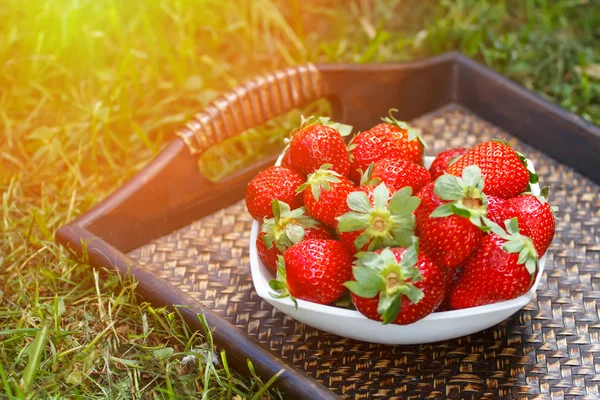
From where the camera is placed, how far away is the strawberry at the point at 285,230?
31.9 inches

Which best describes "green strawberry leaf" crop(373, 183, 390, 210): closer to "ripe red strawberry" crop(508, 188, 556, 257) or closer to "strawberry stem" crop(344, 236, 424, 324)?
"strawberry stem" crop(344, 236, 424, 324)

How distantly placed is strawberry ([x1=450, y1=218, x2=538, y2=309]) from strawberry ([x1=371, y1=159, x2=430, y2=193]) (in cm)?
11

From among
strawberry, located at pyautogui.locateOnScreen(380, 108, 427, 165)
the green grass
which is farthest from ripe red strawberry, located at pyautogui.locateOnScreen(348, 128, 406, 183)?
the green grass

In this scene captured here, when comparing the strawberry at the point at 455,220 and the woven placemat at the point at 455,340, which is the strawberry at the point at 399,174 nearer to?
the strawberry at the point at 455,220

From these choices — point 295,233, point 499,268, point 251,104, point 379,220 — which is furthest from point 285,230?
point 251,104

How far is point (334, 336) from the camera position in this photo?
0.90m

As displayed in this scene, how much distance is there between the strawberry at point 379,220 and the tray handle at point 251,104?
0.42 meters

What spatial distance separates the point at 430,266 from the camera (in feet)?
2.42

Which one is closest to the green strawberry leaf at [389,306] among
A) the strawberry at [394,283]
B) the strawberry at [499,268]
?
the strawberry at [394,283]

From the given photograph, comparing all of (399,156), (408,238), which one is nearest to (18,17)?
(399,156)

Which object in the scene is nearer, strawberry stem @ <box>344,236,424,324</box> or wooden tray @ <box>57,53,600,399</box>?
strawberry stem @ <box>344,236,424,324</box>

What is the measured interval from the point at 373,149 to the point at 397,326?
0.23m

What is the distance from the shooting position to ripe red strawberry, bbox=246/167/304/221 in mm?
855

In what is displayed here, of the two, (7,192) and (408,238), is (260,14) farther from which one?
(408,238)
